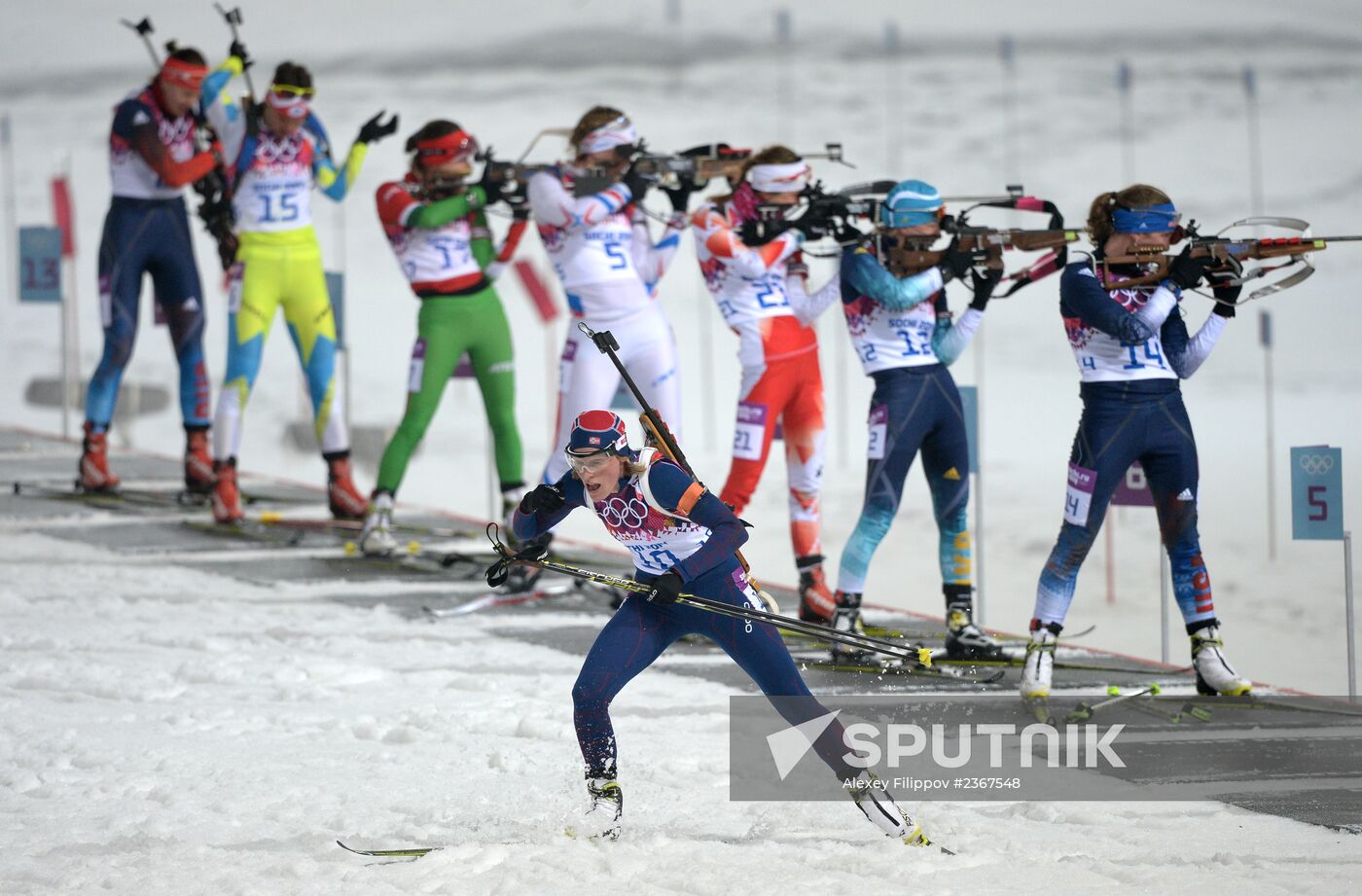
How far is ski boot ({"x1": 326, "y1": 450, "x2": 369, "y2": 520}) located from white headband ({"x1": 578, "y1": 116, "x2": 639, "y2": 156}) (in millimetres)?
2330

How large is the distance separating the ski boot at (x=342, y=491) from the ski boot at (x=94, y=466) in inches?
54.9

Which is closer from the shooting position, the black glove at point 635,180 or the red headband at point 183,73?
the black glove at point 635,180

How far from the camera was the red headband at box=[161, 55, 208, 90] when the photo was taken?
340 inches

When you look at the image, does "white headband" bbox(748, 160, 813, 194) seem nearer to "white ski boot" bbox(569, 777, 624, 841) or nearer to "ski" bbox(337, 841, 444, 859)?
"white ski boot" bbox(569, 777, 624, 841)

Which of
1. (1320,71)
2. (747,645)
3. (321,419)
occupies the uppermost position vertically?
(1320,71)

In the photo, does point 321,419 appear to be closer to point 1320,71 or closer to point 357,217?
point 357,217

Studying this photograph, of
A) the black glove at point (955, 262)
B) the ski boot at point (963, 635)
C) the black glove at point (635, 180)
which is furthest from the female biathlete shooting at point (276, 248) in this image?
the ski boot at point (963, 635)

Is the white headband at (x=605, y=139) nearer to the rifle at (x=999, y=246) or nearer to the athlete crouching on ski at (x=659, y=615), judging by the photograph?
the rifle at (x=999, y=246)

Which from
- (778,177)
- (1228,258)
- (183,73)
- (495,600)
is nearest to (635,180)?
(778,177)

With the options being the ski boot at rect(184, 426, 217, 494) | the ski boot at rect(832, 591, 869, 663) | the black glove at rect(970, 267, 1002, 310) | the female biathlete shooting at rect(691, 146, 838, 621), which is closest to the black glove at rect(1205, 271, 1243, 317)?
the black glove at rect(970, 267, 1002, 310)

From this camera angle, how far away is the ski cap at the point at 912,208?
21.9ft

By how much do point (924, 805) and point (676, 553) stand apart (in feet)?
3.56

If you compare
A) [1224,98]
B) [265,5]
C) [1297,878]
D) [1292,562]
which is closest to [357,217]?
[265,5]

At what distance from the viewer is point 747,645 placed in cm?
466
